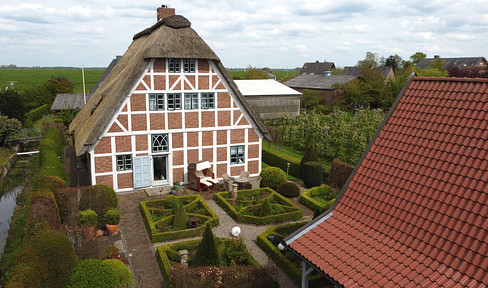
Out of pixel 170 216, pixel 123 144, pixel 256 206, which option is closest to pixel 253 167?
pixel 256 206

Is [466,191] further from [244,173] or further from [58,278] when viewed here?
[244,173]

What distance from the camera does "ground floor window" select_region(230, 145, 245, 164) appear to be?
22891 mm

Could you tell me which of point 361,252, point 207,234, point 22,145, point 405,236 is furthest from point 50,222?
point 22,145

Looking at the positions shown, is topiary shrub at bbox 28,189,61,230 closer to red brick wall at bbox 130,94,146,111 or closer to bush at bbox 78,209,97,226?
bush at bbox 78,209,97,226

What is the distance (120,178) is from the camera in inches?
795

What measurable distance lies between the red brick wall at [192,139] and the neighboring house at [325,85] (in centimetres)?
3835

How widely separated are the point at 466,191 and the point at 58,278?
961 centimetres

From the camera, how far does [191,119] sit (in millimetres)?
21312

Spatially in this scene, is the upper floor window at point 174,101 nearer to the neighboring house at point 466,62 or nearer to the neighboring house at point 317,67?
the neighboring house at point 466,62

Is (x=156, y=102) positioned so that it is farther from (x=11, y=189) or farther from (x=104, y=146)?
(x=11, y=189)

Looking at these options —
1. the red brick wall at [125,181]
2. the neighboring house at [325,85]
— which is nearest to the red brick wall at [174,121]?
the red brick wall at [125,181]

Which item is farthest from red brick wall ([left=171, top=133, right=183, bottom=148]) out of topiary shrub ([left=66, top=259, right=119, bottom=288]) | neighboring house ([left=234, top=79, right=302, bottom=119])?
neighboring house ([left=234, top=79, right=302, bottom=119])

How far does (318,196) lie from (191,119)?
8.52 meters

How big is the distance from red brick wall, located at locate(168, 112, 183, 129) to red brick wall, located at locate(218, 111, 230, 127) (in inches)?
95.5
